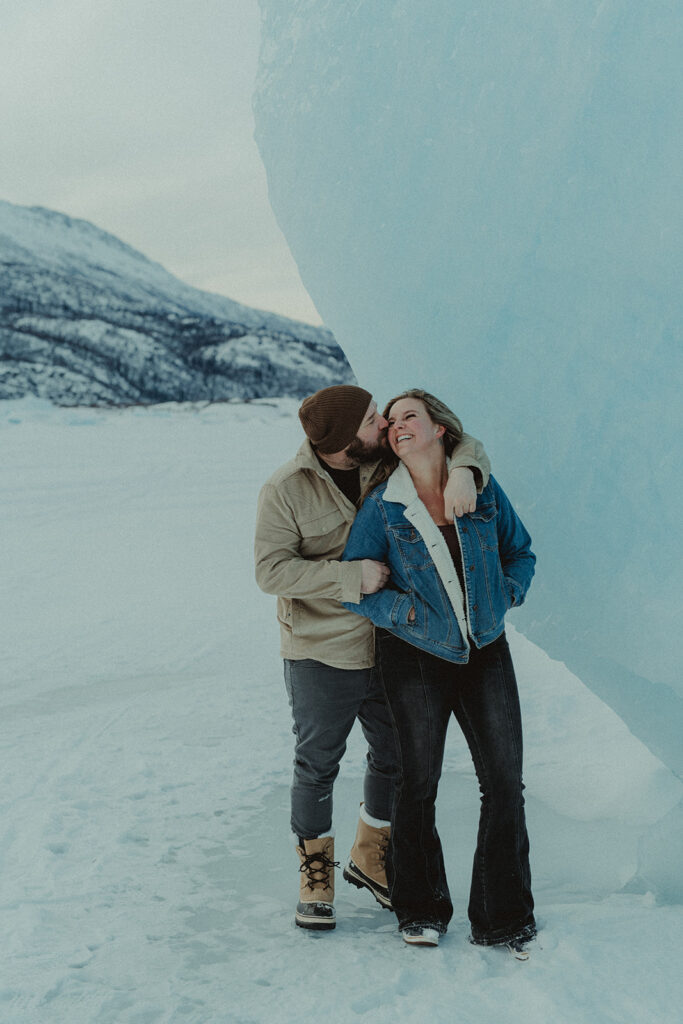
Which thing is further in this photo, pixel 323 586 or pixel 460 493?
pixel 323 586

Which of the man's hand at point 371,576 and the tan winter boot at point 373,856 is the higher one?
the man's hand at point 371,576

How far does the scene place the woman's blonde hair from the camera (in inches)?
63.7

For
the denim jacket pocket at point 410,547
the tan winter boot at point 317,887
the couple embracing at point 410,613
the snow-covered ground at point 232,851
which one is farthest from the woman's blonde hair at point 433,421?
the snow-covered ground at point 232,851

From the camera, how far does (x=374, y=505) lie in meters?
1.60

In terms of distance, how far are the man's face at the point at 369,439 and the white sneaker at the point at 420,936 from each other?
918 mm

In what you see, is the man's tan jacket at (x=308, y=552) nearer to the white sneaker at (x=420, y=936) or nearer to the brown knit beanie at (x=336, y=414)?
the brown knit beanie at (x=336, y=414)

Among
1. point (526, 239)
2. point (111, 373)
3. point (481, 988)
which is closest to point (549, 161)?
point (526, 239)

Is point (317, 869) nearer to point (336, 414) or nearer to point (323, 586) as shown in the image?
point (323, 586)

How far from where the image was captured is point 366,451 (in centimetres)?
165

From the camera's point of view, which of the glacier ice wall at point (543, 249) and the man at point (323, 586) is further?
the glacier ice wall at point (543, 249)

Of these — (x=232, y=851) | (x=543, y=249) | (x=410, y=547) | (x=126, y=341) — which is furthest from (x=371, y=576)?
(x=126, y=341)

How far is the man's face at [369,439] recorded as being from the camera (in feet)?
5.29

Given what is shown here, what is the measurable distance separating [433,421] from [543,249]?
0.59m

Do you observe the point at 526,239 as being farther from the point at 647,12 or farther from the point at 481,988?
the point at 481,988
